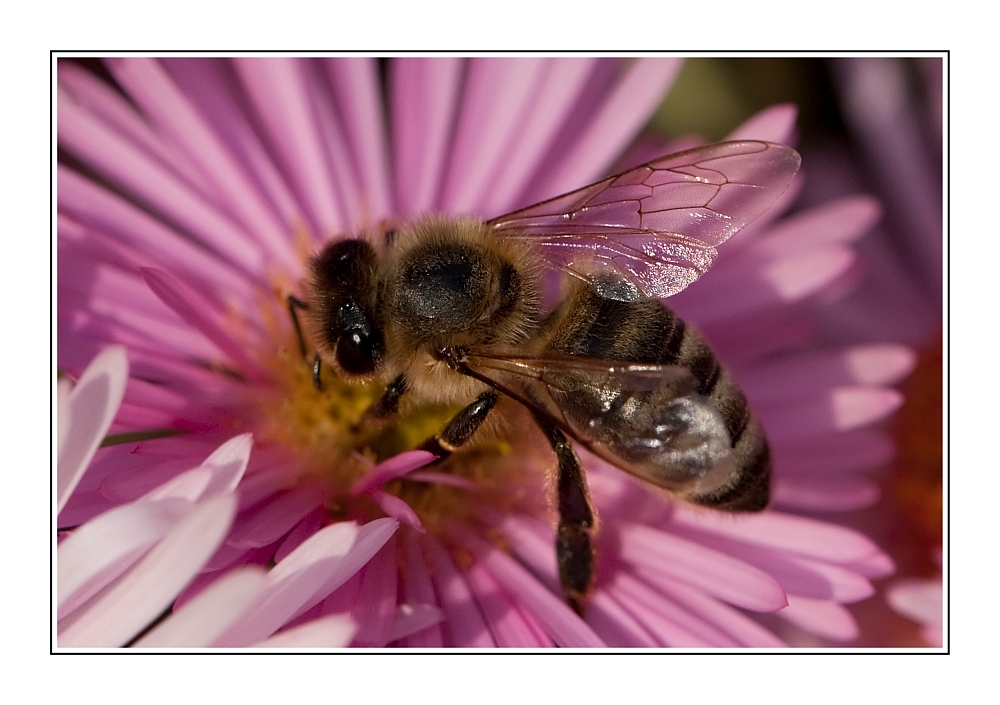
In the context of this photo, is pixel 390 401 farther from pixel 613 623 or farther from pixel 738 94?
pixel 738 94

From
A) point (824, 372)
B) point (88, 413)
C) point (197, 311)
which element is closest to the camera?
point (88, 413)

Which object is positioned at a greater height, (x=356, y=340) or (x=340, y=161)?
(x=340, y=161)

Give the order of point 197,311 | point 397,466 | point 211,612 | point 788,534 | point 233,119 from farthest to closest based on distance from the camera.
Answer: point 233,119 → point 788,534 → point 197,311 → point 397,466 → point 211,612

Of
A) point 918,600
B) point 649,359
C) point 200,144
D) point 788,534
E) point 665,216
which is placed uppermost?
point 200,144

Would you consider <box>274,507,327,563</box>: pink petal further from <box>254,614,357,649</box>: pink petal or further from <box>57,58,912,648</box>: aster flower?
<box>254,614,357,649</box>: pink petal

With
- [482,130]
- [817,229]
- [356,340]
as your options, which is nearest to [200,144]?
[482,130]

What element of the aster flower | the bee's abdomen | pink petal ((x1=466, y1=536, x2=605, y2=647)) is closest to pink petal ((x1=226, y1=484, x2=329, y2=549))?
the aster flower
